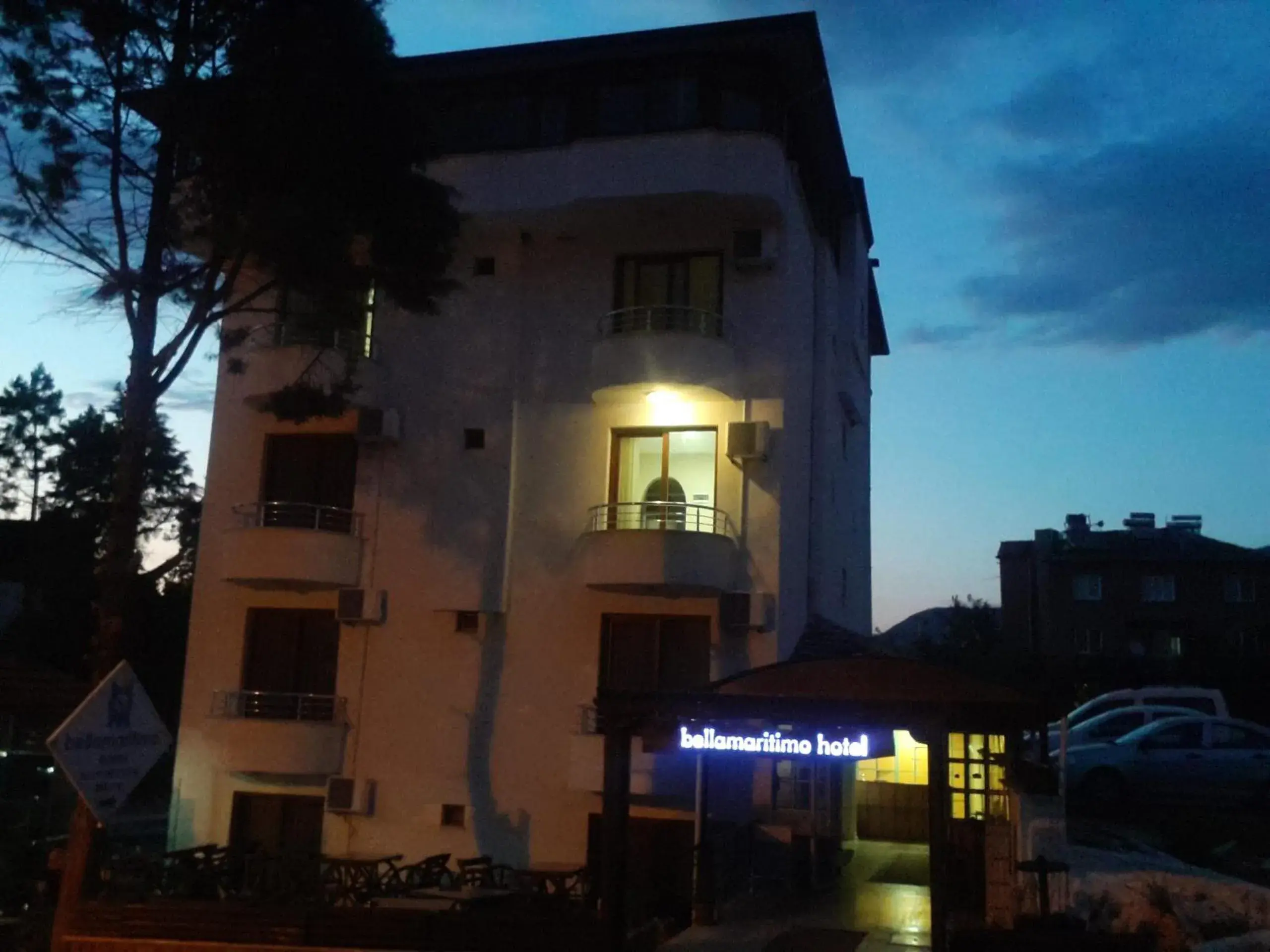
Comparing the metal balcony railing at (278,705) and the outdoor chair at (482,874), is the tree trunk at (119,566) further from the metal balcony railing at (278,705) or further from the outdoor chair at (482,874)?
the metal balcony railing at (278,705)

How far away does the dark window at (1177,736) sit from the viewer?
1970 cm

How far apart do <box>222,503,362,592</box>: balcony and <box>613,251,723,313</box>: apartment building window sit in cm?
575

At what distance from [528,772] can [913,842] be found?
975 cm

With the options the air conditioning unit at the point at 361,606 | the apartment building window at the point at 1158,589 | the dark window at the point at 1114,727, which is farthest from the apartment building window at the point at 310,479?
the apartment building window at the point at 1158,589

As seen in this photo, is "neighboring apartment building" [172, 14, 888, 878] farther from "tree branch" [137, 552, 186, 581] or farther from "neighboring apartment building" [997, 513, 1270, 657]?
"neighboring apartment building" [997, 513, 1270, 657]

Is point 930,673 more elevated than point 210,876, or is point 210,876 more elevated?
point 930,673

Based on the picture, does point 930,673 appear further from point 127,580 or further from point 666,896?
point 127,580

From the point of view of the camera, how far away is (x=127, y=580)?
1202 centimetres

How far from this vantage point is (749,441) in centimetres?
1744

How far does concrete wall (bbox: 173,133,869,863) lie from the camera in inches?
694

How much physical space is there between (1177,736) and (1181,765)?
0.50 meters

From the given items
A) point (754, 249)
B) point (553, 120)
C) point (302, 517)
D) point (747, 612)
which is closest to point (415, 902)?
point (747, 612)

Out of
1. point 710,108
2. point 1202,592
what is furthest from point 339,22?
point 1202,592

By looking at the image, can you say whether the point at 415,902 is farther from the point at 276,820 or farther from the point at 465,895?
the point at 276,820
